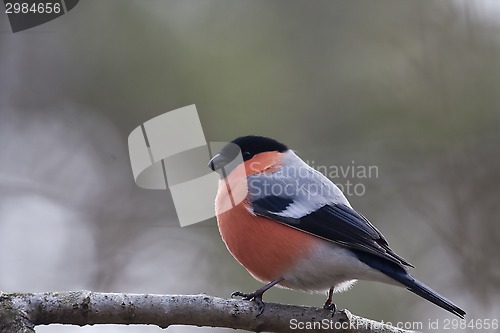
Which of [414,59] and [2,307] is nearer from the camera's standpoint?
[2,307]

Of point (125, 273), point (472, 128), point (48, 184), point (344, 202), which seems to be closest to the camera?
point (344, 202)

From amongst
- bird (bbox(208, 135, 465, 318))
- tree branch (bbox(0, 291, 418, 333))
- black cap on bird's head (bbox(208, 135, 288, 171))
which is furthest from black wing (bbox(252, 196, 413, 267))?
tree branch (bbox(0, 291, 418, 333))

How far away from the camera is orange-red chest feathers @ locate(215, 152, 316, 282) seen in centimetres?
386

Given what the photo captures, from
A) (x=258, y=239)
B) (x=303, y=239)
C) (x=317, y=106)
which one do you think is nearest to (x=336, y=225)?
(x=303, y=239)

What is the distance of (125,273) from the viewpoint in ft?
23.5

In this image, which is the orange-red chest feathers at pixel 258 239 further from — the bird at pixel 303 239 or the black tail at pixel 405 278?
the black tail at pixel 405 278

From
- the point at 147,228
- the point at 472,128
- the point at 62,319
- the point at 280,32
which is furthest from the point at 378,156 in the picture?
the point at 62,319

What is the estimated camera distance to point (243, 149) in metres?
4.69

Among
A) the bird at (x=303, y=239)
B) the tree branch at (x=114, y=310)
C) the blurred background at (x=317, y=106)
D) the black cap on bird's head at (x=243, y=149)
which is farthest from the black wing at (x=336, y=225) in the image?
the blurred background at (x=317, y=106)

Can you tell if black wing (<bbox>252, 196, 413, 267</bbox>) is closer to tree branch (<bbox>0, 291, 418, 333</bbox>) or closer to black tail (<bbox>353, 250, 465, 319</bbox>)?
black tail (<bbox>353, 250, 465, 319</bbox>)

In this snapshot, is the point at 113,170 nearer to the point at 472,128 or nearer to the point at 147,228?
the point at 147,228

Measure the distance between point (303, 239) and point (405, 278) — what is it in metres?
0.60

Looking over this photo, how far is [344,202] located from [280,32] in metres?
3.11

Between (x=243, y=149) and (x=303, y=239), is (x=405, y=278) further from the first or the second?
(x=243, y=149)
